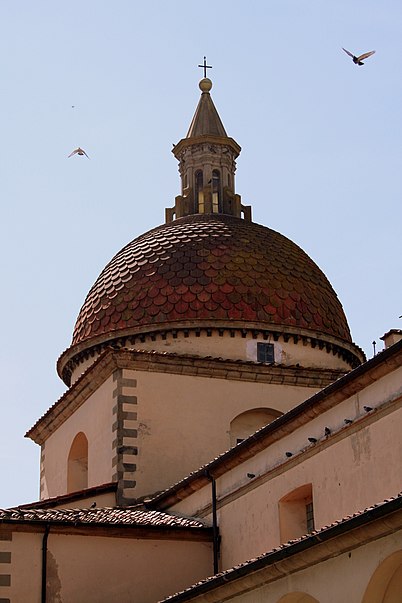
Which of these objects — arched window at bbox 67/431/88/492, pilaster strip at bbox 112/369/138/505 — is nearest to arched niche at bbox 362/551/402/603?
pilaster strip at bbox 112/369/138/505

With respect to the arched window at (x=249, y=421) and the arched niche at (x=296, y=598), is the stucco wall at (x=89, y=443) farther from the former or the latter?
the arched niche at (x=296, y=598)

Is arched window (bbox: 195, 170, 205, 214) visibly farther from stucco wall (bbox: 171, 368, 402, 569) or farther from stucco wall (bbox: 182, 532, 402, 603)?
stucco wall (bbox: 182, 532, 402, 603)

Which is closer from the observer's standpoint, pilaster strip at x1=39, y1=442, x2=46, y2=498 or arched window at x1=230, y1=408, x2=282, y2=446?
arched window at x1=230, y1=408, x2=282, y2=446

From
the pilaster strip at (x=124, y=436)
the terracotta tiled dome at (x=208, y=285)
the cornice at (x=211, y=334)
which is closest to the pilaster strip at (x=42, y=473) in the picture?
the cornice at (x=211, y=334)

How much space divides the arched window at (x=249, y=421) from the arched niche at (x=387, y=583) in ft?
40.6

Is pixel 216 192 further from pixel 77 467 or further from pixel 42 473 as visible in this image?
pixel 42 473

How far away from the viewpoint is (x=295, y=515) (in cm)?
2041

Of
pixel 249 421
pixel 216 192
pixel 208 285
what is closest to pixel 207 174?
pixel 216 192

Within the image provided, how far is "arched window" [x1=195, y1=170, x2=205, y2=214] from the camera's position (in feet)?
104

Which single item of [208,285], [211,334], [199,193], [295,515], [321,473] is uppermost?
[199,193]

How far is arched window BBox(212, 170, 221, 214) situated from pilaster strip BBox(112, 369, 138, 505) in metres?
7.07

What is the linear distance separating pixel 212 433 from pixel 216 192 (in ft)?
25.9

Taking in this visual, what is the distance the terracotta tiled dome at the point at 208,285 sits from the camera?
27750 millimetres

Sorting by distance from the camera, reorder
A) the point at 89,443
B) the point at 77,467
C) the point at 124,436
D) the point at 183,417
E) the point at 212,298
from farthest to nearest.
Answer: the point at 77,467
the point at 212,298
the point at 89,443
the point at 183,417
the point at 124,436
